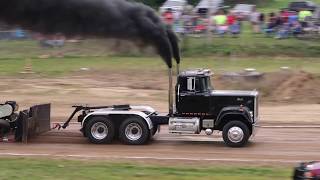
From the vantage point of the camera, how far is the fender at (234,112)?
60.5 ft

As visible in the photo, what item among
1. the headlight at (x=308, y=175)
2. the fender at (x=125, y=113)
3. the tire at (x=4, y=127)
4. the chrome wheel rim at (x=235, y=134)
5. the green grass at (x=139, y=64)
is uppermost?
the green grass at (x=139, y=64)

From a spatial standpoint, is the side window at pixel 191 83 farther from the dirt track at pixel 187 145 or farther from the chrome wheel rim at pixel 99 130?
the chrome wheel rim at pixel 99 130

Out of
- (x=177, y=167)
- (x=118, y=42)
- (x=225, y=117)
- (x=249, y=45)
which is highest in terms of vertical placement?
(x=249, y=45)

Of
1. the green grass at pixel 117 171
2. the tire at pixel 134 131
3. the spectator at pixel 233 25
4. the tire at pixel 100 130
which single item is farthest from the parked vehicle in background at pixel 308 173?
the spectator at pixel 233 25

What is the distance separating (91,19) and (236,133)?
5.05 metres

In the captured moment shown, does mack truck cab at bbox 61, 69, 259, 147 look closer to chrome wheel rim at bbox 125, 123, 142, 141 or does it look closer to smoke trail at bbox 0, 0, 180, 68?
chrome wheel rim at bbox 125, 123, 142, 141

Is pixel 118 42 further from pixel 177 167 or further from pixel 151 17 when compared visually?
pixel 177 167

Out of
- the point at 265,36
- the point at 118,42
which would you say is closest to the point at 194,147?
the point at 118,42

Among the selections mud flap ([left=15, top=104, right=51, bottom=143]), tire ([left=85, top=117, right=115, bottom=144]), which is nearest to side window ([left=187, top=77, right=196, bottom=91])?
tire ([left=85, top=117, right=115, bottom=144])

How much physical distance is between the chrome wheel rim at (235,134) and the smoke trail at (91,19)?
2.76 metres

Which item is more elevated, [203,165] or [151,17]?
[151,17]

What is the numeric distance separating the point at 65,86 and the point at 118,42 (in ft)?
46.4

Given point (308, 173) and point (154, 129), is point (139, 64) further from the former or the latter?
point (308, 173)

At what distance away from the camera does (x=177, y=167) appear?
1561 cm
